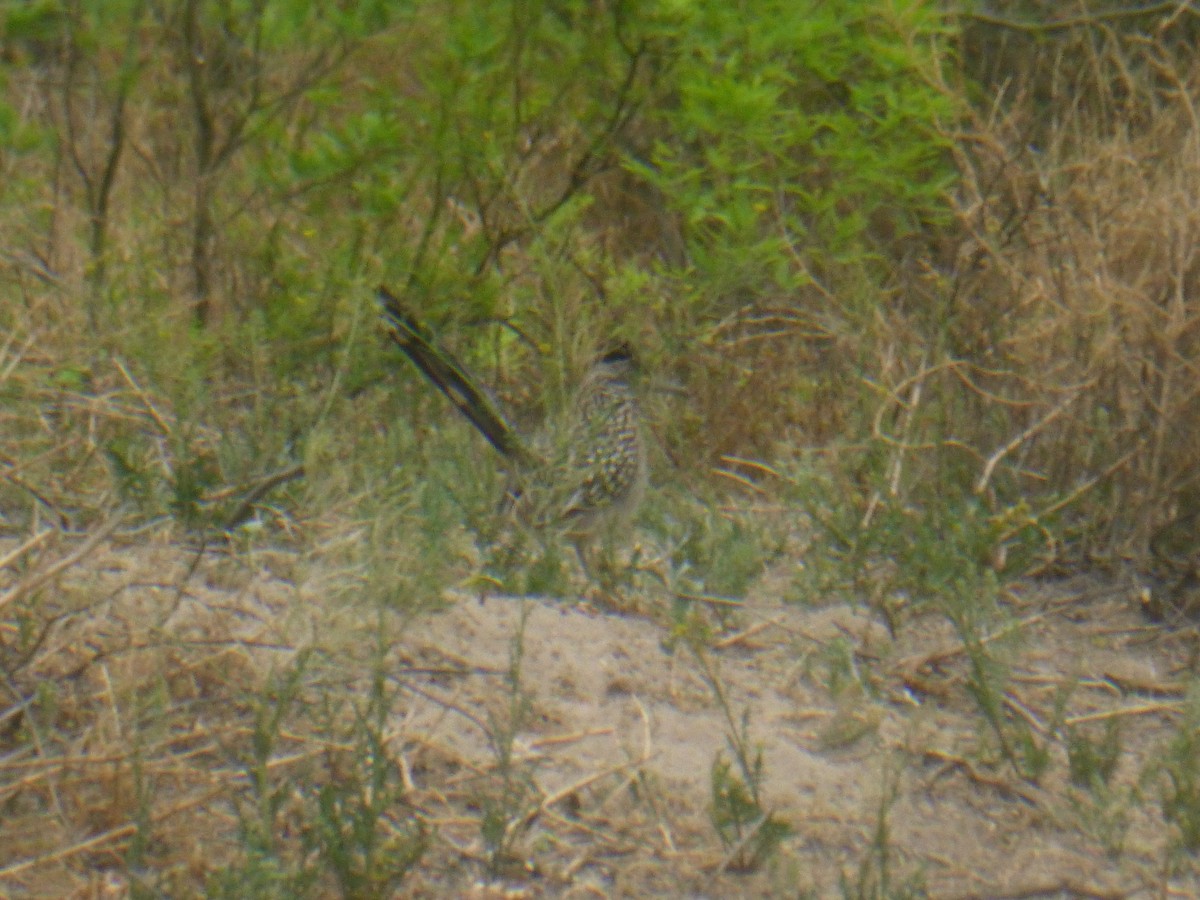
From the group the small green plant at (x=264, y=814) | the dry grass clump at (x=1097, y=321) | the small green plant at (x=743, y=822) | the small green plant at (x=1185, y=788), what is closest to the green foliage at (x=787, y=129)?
the dry grass clump at (x=1097, y=321)

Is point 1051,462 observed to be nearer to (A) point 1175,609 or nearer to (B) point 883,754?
(A) point 1175,609

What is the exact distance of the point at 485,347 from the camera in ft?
25.5

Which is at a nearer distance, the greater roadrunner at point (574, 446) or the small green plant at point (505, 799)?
the small green plant at point (505, 799)

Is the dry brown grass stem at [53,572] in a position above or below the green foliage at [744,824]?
above

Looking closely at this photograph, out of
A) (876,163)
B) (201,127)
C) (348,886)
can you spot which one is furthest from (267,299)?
(348,886)

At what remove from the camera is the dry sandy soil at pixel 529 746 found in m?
3.54

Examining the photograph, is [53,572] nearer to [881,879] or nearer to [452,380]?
[881,879]

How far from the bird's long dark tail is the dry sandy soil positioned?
1.17 meters

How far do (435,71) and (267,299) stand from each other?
1.03 meters

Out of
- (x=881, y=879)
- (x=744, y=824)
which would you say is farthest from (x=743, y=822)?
(x=881, y=879)

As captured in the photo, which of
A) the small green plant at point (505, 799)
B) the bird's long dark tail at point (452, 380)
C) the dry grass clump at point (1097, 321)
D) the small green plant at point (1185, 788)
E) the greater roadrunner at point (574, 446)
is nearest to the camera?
the small green plant at point (505, 799)

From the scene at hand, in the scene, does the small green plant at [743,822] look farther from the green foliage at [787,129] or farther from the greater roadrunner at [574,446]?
the green foliage at [787,129]

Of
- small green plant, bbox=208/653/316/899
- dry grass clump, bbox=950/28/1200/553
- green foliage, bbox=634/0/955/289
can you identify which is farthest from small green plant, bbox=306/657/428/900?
green foliage, bbox=634/0/955/289

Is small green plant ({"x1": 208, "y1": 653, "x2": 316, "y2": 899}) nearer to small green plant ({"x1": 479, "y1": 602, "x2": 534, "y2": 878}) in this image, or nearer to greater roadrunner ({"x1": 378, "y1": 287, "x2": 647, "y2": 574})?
small green plant ({"x1": 479, "y1": 602, "x2": 534, "y2": 878})
